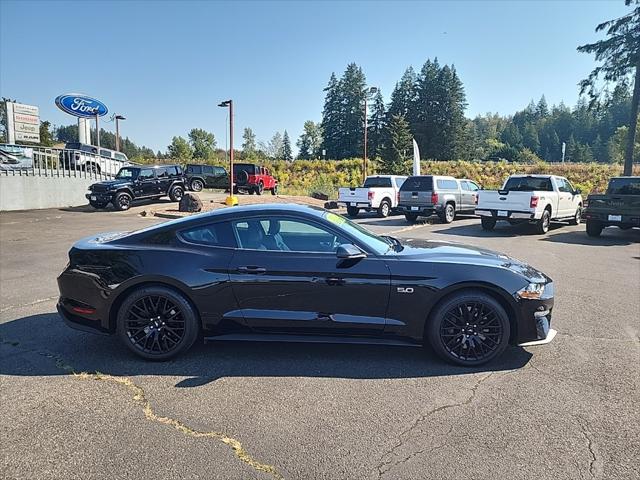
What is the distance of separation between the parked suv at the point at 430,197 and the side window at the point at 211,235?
13348 mm

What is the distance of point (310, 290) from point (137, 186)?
19.6 m

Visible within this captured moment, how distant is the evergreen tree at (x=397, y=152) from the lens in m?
57.4

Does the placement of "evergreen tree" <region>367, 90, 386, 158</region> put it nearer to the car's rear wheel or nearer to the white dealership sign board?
the white dealership sign board

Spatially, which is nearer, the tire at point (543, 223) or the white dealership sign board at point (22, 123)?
the tire at point (543, 223)

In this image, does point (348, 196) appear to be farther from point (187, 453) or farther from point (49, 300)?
point (187, 453)

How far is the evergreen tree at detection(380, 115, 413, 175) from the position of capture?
188 ft

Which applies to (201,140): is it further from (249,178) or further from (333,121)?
(249,178)

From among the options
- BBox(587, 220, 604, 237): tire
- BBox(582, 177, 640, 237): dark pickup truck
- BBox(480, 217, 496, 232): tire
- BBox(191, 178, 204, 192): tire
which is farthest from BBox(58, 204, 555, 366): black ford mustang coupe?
BBox(191, 178, 204, 192): tire

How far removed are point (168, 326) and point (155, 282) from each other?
1.35 feet

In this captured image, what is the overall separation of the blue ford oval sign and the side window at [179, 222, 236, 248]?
1152 inches

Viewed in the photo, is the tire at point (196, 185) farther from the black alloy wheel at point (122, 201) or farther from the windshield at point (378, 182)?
the windshield at point (378, 182)

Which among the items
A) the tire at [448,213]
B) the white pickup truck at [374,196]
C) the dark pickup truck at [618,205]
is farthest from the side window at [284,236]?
the white pickup truck at [374,196]

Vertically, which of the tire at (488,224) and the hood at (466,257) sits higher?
the hood at (466,257)

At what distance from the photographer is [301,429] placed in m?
2.98
